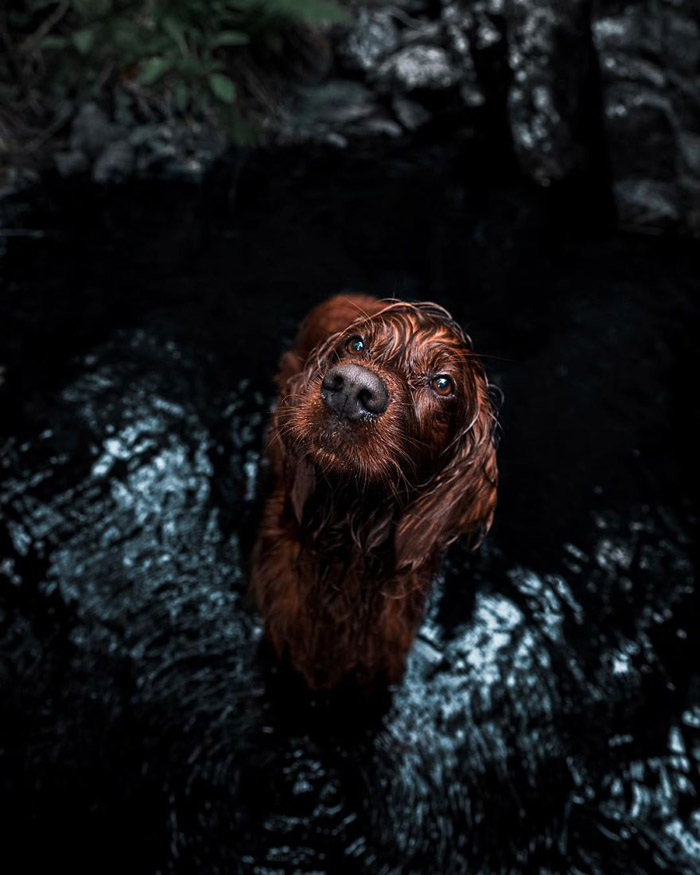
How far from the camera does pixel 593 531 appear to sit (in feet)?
13.6

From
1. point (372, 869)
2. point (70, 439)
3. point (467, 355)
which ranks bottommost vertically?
point (372, 869)

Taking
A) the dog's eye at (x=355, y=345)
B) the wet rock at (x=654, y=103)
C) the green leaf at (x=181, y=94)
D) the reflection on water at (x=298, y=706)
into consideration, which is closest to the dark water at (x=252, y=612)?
the reflection on water at (x=298, y=706)

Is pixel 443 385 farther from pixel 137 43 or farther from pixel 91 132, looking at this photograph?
pixel 137 43

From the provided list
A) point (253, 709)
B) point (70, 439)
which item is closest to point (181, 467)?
point (70, 439)

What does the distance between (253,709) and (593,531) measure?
205cm

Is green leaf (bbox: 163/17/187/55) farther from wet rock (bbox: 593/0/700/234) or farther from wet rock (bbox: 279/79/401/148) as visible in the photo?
wet rock (bbox: 593/0/700/234)

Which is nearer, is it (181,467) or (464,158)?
(181,467)

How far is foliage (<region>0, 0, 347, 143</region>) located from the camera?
22.5 feet

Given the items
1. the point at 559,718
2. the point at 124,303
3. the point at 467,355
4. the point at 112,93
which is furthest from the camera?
the point at 112,93

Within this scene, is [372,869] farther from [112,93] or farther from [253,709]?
[112,93]

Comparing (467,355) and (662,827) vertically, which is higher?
(467,355)

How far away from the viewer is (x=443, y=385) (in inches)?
88.4

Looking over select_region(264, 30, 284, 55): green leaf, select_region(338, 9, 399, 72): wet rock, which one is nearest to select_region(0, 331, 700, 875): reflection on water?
select_region(264, 30, 284, 55): green leaf

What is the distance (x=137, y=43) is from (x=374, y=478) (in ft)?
20.8
